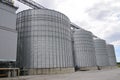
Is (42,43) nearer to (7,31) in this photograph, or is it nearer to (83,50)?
(7,31)

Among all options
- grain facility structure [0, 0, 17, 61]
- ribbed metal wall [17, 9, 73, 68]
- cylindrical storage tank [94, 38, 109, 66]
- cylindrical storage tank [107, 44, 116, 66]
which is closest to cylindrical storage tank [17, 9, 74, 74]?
ribbed metal wall [17, 9, 73, 68]

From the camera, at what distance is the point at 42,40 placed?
131 ft

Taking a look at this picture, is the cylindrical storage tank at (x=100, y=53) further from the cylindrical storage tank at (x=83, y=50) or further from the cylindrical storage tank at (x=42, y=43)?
the cylindrical storage tank at (x=42, y=43)

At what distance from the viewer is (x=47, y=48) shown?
3947 centimetres

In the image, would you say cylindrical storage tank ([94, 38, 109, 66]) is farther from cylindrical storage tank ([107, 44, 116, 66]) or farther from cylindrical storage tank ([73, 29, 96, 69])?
cylindrical storage tank ([107, 44, 116, 66])

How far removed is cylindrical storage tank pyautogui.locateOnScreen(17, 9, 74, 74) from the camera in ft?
126

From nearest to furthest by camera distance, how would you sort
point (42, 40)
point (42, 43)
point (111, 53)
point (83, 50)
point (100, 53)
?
point (42, 43) → point (42, 40) → point (83, 50) → point (100, 53) → point (111, 53)

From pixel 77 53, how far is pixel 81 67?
6.46 meters

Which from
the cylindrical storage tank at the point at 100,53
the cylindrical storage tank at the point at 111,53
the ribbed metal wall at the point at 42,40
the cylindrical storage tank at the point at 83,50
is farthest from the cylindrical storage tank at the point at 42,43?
the cylindrical storage tank at the point at 111,53

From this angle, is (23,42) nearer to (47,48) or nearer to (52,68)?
(47,48)

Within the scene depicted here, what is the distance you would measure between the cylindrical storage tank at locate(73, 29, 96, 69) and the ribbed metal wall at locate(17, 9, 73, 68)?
17707mm

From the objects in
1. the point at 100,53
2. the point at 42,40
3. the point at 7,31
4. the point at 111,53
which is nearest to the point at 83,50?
the point at 100,53

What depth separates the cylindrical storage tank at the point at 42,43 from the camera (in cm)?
3831

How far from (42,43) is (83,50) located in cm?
2837
